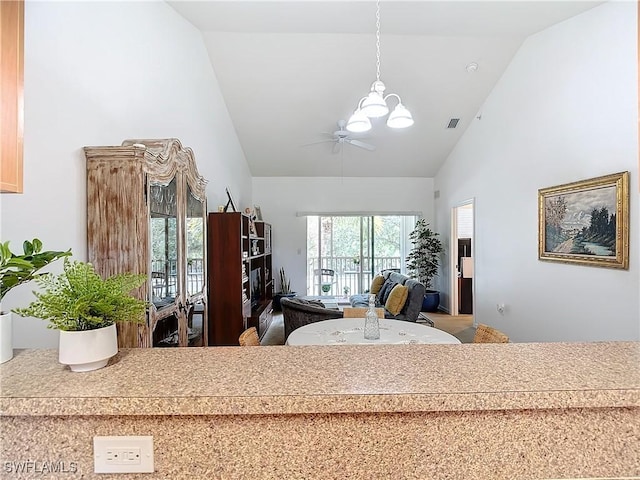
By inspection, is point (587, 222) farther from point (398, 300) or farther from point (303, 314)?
point (303, 314)

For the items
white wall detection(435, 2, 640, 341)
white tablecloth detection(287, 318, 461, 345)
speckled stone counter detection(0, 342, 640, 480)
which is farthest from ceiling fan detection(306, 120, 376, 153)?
speckled stone counter detection(0, 342, 640, 480)

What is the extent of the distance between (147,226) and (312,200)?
17.1 ft

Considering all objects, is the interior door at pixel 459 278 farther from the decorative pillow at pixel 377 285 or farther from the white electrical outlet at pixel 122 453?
the white electrical outlet at pixel 122 453

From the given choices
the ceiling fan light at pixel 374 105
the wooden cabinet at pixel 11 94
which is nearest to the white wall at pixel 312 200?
the ceiling fan light at pixel 374 105

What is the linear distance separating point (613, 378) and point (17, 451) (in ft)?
4.48

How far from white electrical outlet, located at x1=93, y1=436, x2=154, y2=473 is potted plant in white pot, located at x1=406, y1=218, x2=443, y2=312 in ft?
20.1

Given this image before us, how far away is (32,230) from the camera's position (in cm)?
169

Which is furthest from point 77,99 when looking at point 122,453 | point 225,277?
point 225,277

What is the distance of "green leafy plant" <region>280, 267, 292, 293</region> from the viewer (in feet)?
23.1

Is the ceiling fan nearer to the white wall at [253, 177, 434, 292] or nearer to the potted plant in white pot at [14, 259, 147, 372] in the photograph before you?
the white wall at [253, 177, 434, 292]

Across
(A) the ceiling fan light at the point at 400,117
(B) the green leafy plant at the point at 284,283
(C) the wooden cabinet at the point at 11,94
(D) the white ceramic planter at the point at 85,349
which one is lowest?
(B) the green leafy plant at the point at 284,283

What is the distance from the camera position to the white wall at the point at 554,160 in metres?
2.82

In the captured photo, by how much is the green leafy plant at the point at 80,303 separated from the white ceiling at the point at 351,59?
10.6 ft

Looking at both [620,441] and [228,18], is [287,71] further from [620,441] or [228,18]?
[620,441]
